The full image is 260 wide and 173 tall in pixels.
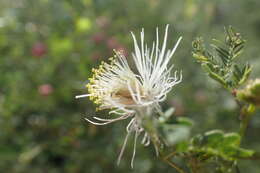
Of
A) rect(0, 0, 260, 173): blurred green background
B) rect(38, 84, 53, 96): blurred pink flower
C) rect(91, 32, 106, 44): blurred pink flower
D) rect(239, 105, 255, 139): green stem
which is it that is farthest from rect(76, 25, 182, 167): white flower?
rect(91, 32, 106, 44): blurred pink flower

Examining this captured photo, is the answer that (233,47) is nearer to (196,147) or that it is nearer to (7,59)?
(196,147)

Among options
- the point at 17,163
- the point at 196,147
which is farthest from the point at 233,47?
the point at 17,163

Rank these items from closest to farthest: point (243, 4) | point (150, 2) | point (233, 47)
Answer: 1. point (233, 47)
2. point (150, 2)
3. point (243, 4)

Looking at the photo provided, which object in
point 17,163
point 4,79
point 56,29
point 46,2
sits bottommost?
point 17,163

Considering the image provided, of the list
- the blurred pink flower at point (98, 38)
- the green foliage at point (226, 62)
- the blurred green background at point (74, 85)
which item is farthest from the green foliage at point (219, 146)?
the blurred pink flower at point (98, 38)

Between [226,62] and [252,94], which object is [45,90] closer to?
[226,62]

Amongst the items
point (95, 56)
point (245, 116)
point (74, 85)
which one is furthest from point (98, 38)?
point (245, 116)

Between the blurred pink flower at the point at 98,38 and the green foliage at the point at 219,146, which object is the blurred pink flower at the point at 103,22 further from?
the green foliage at the point at 219,146
